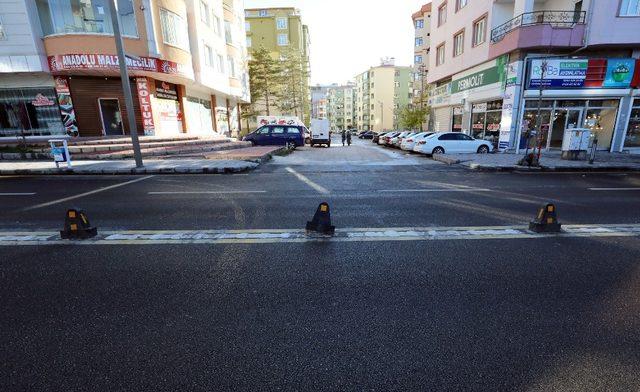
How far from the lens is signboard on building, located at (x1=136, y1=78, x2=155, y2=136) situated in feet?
59.8

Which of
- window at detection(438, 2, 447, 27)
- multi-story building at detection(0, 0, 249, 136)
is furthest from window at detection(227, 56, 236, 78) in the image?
window at detection(438, 2, 447, 27)

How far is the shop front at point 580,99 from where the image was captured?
16891 millimetres

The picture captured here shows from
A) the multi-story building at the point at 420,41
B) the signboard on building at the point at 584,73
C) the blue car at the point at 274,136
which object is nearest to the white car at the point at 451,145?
the signboard on building at the point at 584,73

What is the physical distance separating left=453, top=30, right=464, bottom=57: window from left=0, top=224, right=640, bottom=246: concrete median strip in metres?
22.2

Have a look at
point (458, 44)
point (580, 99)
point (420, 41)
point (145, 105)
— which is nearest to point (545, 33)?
point (580, 99)

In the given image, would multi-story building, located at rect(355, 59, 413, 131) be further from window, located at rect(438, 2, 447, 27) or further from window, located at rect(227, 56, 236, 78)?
window, located at rect(227, 56, 236, 78)

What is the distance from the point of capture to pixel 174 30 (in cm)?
1923

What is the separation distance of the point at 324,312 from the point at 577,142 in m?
17.4

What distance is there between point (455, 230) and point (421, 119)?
1567 inches

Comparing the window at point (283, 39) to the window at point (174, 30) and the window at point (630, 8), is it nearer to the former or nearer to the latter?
the window at point (174, 30)

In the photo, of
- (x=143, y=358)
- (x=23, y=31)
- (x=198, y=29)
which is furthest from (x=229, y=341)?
(x=198, y=29)

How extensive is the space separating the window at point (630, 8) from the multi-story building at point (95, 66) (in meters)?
24.5

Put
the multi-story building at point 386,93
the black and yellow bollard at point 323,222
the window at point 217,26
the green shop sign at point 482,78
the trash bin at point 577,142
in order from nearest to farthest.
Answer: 1. the black and yellow bollard at point 323,222
2. the trash bin at point 577,142
3. the green shop sign at point 482,78
4. the window at point 217,26
5. the multi-story building at point 386,93

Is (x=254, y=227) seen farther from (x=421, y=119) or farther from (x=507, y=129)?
(x=421, y=119)
